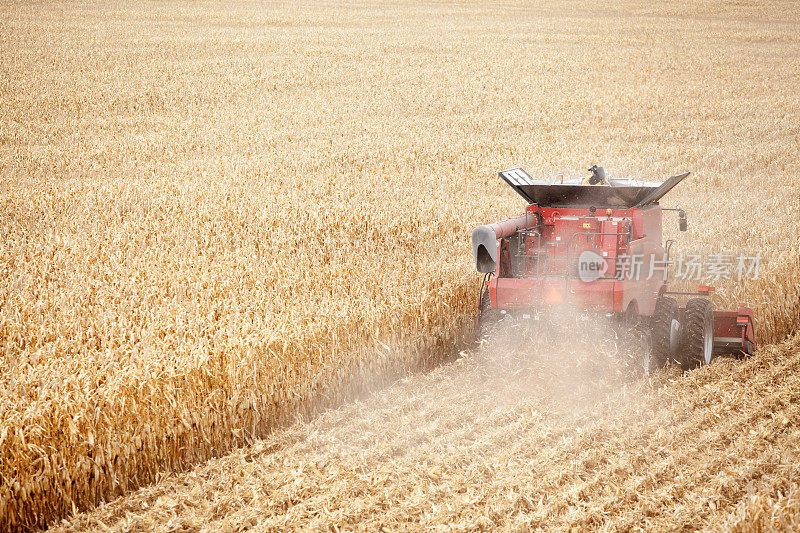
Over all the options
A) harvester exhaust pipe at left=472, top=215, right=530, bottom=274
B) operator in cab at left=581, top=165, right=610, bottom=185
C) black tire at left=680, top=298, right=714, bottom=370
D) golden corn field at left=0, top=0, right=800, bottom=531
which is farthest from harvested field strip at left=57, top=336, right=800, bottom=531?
operator in cab at left=581, top=165, right=610, bottom=185

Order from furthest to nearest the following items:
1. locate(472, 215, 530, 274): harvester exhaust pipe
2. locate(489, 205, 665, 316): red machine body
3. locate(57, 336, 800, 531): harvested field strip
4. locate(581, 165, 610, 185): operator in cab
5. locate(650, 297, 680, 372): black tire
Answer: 1. locate(581, 165, 610, 185): operator in cab
2. locate(650, 297, 680, 372): black tire
3. locate(489, 205, 665, 316): red machine body
4. locate(472, 215, 530, 274): harvester exhaust pipe
5. locate(57, 336, 800, 531): harvested field strip

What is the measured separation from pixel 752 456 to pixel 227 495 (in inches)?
136

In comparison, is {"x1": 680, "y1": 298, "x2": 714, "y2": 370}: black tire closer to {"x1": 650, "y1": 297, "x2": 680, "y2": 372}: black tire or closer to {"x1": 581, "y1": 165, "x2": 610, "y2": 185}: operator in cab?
{"x1": 650, "y1": 297, "x2": 680, "y2": 372}: black tire

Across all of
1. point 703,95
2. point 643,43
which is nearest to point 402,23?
point 643,43

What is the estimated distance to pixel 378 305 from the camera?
6.74 meters

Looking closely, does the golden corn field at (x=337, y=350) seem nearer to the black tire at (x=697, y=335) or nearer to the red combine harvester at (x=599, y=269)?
the black tire at (x=697, y=335)

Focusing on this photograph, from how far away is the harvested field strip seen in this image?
4406 millimetres

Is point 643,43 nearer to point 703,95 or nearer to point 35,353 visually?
point 703,95

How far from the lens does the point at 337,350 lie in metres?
6.21

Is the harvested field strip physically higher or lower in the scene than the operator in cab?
lower

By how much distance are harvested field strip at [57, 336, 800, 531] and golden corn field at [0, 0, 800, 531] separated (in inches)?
0.8

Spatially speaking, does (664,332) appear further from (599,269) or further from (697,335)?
(599,269)

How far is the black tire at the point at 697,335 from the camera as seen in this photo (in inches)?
273

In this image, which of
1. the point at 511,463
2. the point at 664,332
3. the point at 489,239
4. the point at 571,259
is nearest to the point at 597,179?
the point at 571,259
